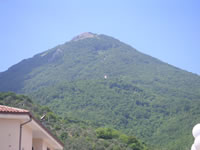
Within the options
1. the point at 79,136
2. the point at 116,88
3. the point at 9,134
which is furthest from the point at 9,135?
the point at 116,88

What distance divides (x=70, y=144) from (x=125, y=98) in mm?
57663

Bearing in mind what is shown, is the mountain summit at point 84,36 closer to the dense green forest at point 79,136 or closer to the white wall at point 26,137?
the dense green forest at point 79,136

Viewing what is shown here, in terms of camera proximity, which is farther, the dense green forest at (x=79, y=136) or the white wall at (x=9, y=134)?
the dense green forest at (x=79, y=136)

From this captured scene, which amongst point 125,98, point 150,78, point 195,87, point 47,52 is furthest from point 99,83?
point 47,52

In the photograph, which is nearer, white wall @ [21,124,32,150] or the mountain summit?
white wall @ [21,124,32,150]

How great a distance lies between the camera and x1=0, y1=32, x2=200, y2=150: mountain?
7562cm

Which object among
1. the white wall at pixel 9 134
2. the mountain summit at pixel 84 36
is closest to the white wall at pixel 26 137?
the white wall at pixel 9 134

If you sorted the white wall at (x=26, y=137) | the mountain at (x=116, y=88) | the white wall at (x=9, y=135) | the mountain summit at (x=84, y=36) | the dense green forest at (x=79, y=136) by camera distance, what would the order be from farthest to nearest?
the mountain summit at (x=84, y=36)
the mountain at (x=116, y=88)
the dense green forest at (x=79, y=136)
the white wall at (x=26, y=137)
the white wall at (x=9, y=135)

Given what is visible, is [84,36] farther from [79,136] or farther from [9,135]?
[9,135]

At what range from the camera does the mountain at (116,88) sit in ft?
248

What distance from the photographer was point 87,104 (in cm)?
8931

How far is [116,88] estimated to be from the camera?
102062 mm

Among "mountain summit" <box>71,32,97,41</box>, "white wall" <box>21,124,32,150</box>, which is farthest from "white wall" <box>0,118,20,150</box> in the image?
"mountain summit" <box>71,32,97,41</box>

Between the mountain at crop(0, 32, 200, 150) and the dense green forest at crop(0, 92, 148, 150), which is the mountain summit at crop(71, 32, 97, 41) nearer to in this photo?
the mountain at crop(0, 32, 200, 150)
